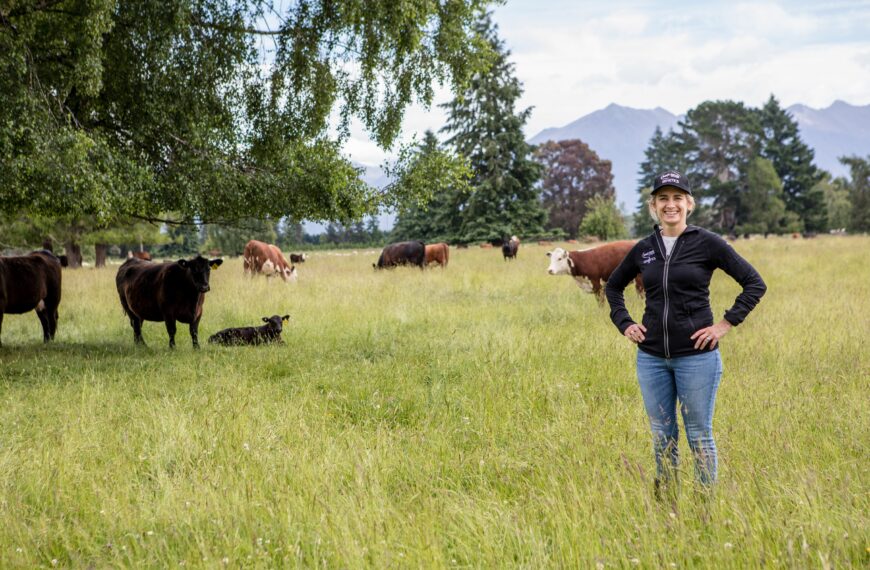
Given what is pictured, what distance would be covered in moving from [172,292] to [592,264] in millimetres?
8334

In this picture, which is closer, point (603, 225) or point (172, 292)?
point (172, 292)

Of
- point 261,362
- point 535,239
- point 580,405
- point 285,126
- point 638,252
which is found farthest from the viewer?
point 535,239

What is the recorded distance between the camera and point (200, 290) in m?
9.52

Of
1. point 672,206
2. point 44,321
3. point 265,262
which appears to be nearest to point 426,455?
point 672,206

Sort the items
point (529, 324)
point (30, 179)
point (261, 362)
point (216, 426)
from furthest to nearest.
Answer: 1. point (529, 324)
2. point (261, 362)
3. point (30, 179)
4. point (216, 426)

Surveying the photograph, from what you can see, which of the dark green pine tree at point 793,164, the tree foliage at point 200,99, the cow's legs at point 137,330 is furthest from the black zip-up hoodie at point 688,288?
the dark green pine tree at point 793,164

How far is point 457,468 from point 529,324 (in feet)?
20.7

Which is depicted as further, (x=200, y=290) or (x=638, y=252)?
(x=200, y=290)

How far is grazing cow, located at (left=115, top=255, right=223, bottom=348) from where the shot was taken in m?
9.66

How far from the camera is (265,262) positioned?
2116cm

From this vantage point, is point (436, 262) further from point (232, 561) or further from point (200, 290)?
point (232, 561)

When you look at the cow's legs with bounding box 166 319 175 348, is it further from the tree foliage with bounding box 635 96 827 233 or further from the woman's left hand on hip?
the tree foliage with bounding box 635 96 827 233

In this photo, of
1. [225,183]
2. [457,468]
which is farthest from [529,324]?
[457,468]

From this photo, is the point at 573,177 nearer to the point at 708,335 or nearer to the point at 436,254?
the point at 436,254
